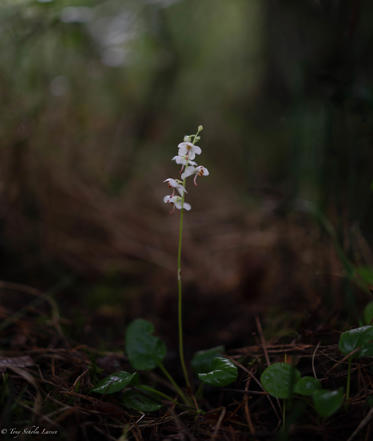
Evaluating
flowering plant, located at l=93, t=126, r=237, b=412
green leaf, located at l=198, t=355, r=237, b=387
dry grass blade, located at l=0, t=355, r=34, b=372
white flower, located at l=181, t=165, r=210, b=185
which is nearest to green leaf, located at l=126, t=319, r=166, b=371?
flowering plant, located at l=93, t=126, r=237, b=412

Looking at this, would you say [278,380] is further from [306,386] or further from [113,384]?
[113,384]

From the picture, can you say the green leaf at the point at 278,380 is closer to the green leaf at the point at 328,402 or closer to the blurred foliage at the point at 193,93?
the green leaf at the point at 328,402

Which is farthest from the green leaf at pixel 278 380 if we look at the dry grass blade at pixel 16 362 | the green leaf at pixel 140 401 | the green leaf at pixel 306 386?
the dry grass blade at pixel 16 362

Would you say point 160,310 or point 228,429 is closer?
point 228,429

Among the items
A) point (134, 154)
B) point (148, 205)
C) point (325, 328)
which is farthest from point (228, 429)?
point (134, 154)

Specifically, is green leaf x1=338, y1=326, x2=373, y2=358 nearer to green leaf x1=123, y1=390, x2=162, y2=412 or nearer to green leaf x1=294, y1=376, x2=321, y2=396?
green leaf x1=294, y1=376, x2=321, y2=396

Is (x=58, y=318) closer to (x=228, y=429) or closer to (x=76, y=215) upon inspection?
(x=228, y=429)

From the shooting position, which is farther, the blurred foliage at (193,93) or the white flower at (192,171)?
the blurred foliage at (193,93)
